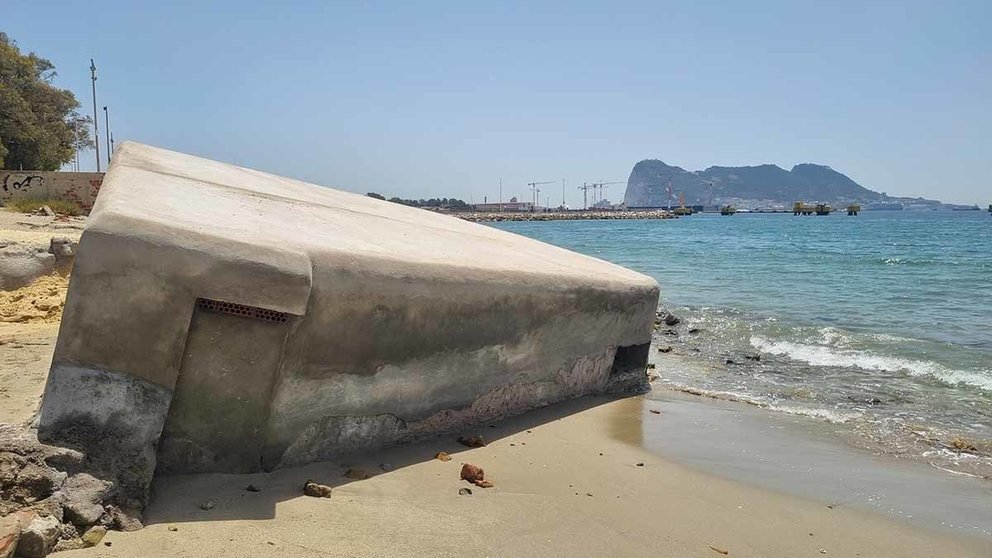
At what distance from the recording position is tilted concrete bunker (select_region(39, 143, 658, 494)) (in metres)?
3.29

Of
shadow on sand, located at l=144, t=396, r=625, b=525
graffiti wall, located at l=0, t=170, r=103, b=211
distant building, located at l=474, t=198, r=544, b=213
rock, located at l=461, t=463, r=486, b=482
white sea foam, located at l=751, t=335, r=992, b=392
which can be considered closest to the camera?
shadow on sand, located at l=144, t=396, r=625, b=525

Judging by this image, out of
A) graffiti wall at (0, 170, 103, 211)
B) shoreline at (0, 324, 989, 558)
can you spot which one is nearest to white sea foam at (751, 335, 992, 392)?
shoreline at (0, 324, 989, 558)

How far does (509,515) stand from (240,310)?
1.72 m

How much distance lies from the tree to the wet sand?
27954mm

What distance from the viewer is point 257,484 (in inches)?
147

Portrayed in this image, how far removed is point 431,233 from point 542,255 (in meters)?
1.16

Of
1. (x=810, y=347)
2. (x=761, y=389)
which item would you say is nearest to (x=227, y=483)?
(x=761, y=389)

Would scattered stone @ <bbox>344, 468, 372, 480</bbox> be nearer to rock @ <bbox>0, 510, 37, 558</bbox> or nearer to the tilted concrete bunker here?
the tilted concrete bunker

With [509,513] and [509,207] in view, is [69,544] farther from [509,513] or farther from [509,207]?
[509,207]

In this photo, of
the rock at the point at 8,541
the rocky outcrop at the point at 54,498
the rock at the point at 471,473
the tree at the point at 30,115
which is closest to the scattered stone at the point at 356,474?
the rock at the point at 471,473

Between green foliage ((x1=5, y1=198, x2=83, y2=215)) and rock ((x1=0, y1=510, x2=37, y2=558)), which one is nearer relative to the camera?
rock ((x1=0, y1=510, x2=37, y2=558))

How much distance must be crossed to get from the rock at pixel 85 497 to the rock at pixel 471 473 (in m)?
1.86

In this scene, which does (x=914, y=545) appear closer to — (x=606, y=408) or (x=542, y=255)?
(x=606, y=408)

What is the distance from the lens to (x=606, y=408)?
6199 millimetres
